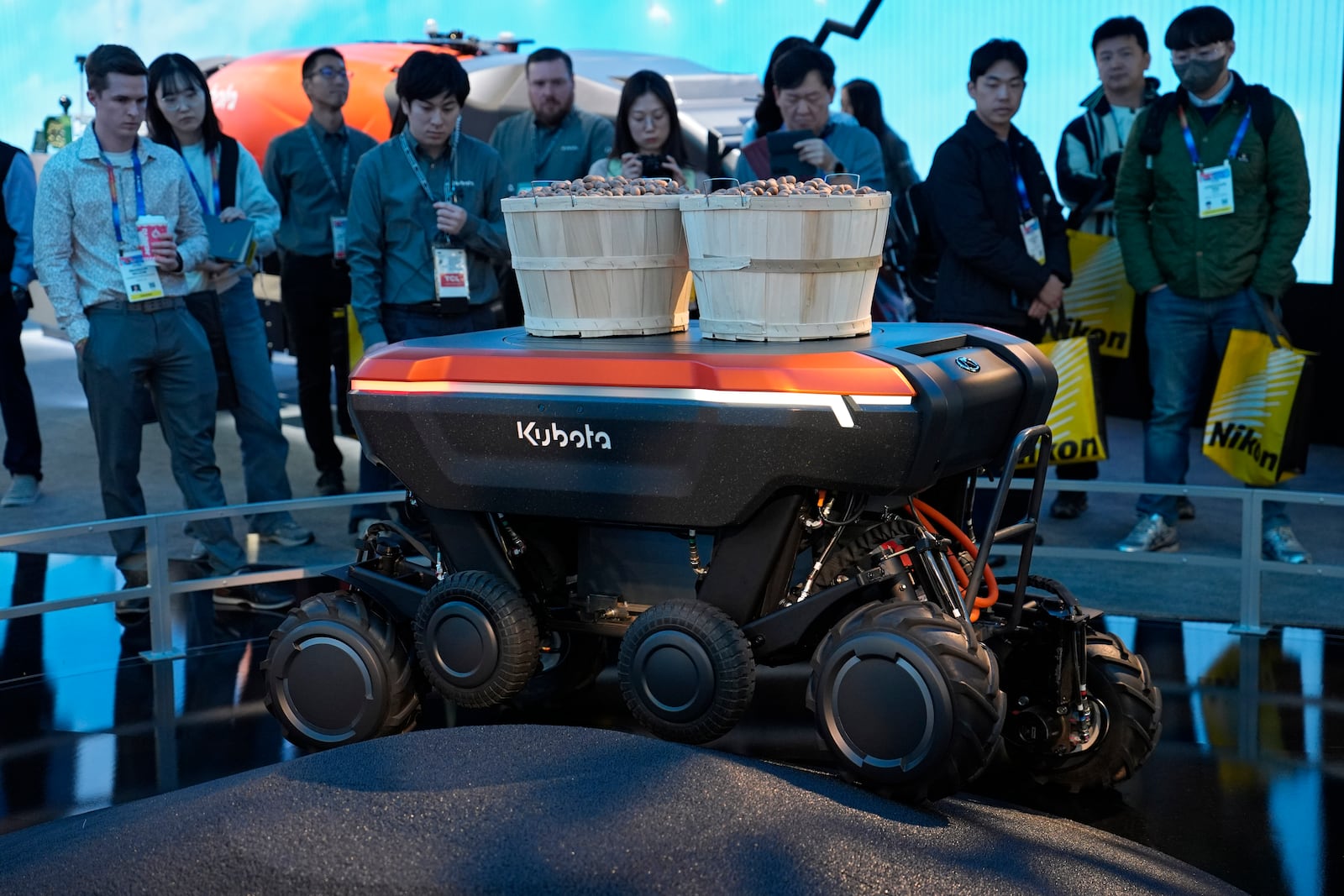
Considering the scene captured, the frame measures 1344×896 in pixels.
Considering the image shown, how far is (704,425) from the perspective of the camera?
2.47m

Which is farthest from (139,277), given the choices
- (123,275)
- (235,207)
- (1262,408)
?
(1262,408)

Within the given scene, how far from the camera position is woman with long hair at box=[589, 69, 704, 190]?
4.50m

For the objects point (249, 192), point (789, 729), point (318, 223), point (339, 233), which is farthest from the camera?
point (318, 223)

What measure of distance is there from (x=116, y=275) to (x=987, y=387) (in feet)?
8.43

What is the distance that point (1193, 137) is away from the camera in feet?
14.7

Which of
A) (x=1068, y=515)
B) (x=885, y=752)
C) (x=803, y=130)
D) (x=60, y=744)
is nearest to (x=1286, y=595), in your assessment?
(x=1068, y=515)

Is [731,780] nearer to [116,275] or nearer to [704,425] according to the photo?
[704,425]

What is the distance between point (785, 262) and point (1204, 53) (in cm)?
247

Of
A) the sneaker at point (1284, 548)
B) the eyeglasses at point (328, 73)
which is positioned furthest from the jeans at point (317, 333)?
the sneaker at point (1284, 548)

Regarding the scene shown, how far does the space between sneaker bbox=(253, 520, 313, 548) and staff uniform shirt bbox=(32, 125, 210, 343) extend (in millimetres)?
1077

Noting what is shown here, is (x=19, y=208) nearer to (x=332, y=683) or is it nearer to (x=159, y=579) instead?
(x=159, y=579)

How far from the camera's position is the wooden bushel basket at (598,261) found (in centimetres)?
269

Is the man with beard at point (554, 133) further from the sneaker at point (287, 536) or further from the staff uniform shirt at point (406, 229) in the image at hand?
the sneaker at point (287, 536)

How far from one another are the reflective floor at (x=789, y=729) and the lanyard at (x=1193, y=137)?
150 centimetres
